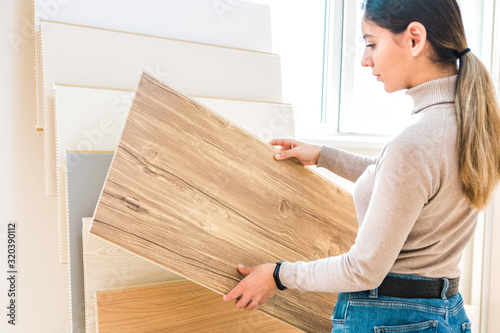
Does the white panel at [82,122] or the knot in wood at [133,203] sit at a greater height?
the white panel at [82,122]

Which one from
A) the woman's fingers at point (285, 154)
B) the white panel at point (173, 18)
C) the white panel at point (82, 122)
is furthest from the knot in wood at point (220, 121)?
the white panel at point (173, 18)

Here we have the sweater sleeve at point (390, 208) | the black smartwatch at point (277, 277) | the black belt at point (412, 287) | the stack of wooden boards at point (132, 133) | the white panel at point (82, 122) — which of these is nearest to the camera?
the sweater sleeve at point (390, 208)

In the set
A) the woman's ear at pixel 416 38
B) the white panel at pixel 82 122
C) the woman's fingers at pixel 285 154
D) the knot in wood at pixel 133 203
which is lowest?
the knot in wood at pixel 133 203

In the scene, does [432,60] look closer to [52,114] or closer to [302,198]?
[302,198]

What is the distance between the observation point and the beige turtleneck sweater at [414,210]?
90 cm

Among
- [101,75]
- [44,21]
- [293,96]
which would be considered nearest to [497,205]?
[293,96]

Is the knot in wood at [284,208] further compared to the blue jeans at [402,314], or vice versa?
the knot in wood at [284,208]

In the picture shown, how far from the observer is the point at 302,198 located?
1.35m

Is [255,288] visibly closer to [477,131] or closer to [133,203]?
[133,203]

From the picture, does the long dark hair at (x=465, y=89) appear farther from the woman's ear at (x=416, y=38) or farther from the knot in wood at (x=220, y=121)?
the knot in wood at (x=220, y=121)

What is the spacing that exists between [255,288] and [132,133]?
49 cm

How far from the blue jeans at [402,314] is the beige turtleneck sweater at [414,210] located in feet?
0.20

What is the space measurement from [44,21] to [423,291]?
138 cm

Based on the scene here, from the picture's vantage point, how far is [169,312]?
140 centimetres
